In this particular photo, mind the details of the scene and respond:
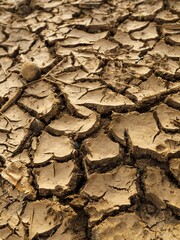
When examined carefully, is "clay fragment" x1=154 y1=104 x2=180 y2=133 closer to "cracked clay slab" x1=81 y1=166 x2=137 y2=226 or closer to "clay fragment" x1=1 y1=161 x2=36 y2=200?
"cracked clay slab" x1=81 y1=166 x2=137 y2=226

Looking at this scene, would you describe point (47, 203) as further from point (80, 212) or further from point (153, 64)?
point (153, 64)

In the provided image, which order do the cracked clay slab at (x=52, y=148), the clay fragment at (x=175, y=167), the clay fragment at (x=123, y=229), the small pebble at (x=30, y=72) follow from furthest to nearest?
the small pebble at (x=30, y=72) < the cracked clay slab at (x=52, y=148) < the clay fragment at (x=175, y=167) < the clay fragment at (x=123, y=229)

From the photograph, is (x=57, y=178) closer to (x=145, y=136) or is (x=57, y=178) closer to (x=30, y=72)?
(x=145, y=136)

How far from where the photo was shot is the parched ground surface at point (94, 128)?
1617 millimetres

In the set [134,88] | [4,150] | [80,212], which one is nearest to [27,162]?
[4,150]

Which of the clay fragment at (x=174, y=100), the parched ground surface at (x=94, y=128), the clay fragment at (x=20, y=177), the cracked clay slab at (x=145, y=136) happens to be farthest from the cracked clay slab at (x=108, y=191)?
the clay fragment at (x=174, y=100)

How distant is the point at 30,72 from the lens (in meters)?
2.17

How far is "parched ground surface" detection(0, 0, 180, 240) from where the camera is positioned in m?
1.62

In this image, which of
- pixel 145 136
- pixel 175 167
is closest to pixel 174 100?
pixel 145 136

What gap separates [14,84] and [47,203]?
784 mm

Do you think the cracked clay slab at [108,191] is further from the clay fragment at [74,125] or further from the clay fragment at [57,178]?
the clay fragment at [74,125]

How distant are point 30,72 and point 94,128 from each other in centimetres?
55

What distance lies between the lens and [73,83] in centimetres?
209

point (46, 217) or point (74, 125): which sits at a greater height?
point (74, 125)
